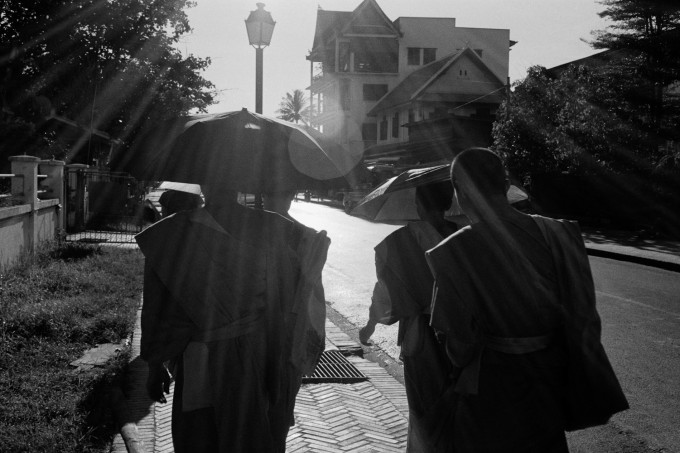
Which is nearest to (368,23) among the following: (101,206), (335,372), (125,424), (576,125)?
(576,125)

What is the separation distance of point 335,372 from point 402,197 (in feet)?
9.42

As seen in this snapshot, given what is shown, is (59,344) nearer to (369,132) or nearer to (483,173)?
(483,173)

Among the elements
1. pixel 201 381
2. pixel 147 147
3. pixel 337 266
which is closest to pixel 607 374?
pixel 201 381

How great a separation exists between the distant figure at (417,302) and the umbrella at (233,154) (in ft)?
1.63

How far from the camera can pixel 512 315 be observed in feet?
8.95

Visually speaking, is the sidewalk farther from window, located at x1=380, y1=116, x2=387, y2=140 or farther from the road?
window, located at x1=380, y1=116, x2=387, y2=140

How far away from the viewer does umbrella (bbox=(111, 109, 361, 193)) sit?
322cm

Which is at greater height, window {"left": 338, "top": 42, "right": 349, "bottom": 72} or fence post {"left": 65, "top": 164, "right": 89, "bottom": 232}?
window {"left": 338, "top": 42, "right": 349, "bottom": 72}

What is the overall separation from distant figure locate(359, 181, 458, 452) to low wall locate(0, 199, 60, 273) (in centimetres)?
831

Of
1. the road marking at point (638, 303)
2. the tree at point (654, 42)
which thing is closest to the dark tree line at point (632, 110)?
the tree at point (654, 42)

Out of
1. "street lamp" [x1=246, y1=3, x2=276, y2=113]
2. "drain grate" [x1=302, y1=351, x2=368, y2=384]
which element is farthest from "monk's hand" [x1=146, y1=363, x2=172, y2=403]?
"street lamp" [x1=246, y1=3, x2=276, y2=113]

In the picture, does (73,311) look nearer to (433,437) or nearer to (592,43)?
(433,437)

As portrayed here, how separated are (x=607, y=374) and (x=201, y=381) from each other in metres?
1.65

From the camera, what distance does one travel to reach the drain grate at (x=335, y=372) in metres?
6.14
